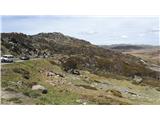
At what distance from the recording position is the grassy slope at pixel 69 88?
106 feet

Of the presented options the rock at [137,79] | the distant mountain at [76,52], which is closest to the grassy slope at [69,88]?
the rock at [137,79]

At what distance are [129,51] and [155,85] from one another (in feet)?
3.47

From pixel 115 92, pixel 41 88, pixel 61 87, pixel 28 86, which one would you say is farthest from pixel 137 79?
pixel 28 86

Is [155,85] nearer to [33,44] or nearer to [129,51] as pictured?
[129,51]

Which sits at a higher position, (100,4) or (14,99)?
(100,4)

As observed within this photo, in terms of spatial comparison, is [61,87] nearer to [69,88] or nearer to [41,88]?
[69,88]

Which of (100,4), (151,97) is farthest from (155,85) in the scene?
(100,4)

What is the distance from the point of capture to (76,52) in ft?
108

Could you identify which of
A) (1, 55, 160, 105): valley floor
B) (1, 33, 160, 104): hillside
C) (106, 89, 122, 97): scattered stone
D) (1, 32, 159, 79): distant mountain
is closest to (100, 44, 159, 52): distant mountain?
(1, 32, 159, 79): distant mountain

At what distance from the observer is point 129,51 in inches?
1289

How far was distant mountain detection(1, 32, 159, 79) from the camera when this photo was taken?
32594 millimetres

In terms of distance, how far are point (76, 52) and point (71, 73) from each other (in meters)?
0.54

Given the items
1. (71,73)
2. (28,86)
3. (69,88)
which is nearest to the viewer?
(28,86)

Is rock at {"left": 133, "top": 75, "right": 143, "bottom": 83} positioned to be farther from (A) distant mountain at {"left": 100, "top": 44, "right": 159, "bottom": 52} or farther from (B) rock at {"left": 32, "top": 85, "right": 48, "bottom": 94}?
(B) rock at {"left": 32, "top": 85, "right": 48, "bottom": 94}
